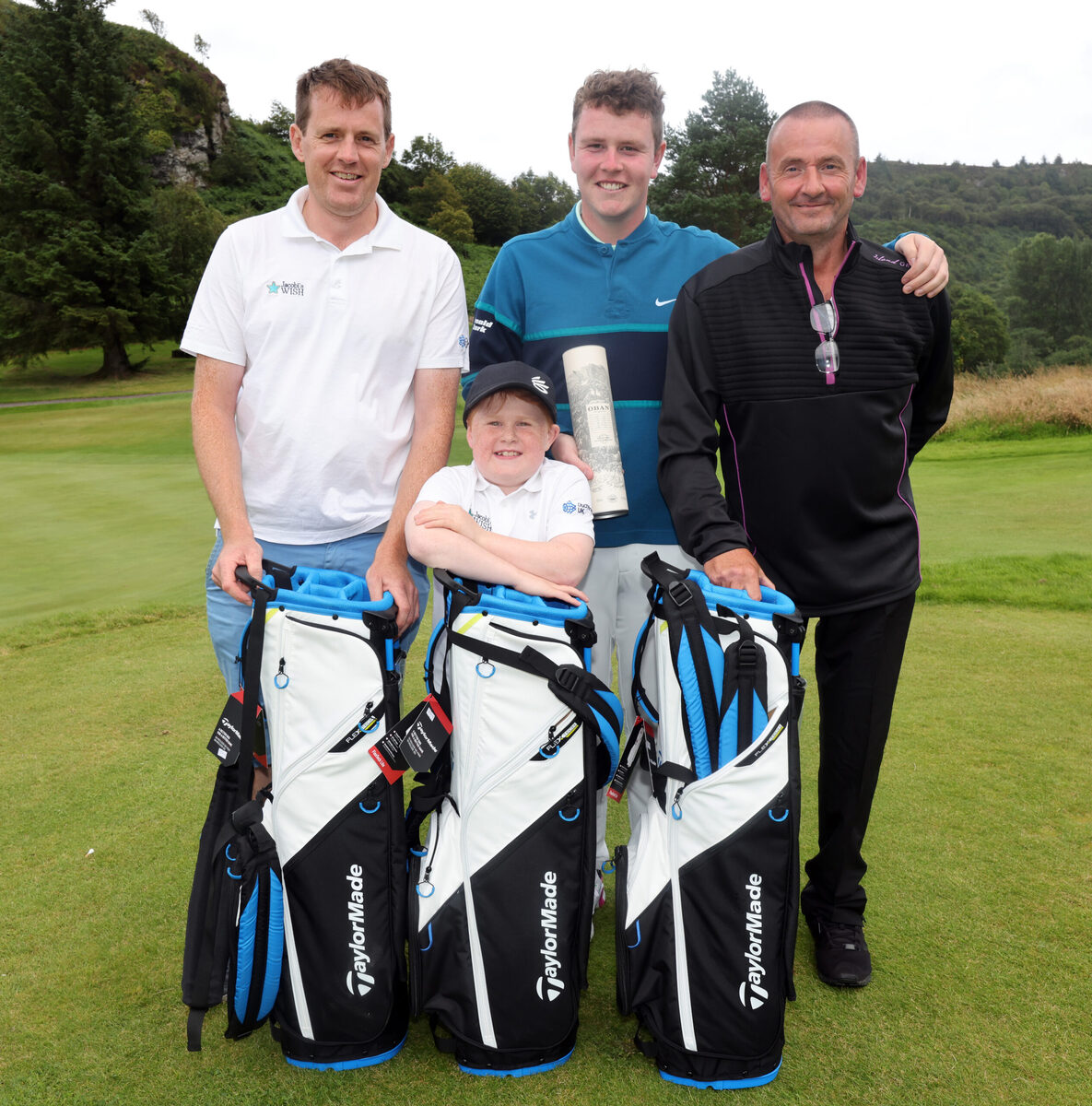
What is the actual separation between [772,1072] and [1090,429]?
1064cm

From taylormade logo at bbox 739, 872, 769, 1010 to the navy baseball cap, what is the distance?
44.2 inches

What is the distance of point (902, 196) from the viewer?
240 feet

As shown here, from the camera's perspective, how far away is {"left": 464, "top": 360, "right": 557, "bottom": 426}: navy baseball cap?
6.66 ft

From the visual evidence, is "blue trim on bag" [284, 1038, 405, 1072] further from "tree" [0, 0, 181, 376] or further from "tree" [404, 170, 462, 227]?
"tree" [404, 170, 462, 227]

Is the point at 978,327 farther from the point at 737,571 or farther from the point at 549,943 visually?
the point at 549,943

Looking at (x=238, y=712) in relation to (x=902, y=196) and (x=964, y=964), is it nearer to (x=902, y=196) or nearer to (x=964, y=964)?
(x=964, y=964)

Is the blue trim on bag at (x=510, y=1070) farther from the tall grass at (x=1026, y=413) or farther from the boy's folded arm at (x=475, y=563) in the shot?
the tall grass at (x=1026, y=413)

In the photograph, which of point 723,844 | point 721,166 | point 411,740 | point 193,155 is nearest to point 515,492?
point 411,740

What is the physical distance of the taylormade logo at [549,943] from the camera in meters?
1.87

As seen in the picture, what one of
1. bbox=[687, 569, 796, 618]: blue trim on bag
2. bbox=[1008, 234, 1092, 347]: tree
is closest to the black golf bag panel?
bbox=[687, 569, 796, 618]: blue trim on bag

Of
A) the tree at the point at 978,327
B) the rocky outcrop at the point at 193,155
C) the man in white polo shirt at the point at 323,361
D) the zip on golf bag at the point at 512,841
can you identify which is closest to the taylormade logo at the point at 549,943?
the zip on golf bag at the point at 512,841

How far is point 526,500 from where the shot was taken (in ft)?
6.91

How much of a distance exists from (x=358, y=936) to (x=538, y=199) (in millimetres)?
73548

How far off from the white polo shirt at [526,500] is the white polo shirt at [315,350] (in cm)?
24
